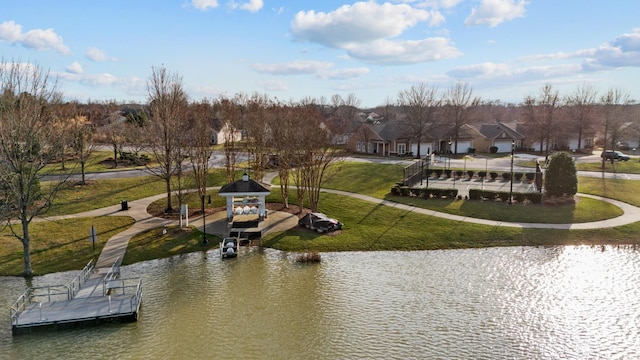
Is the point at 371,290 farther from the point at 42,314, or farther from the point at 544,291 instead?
the point at 42,314

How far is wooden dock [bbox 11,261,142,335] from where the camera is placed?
1664 cm

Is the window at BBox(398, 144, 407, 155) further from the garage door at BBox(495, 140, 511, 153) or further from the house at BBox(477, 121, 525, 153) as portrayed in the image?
the garage door at BBox(495, 140, 511, 153)

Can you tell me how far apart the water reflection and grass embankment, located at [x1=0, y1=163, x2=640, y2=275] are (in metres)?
→ 1.97

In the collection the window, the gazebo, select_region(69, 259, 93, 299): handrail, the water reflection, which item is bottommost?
the water reflection

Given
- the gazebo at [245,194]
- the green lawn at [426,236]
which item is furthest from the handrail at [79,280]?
the gazebo at [245,194]

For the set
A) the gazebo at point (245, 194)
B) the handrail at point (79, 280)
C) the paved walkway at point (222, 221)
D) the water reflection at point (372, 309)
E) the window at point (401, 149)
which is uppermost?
the window at point (401, 149)

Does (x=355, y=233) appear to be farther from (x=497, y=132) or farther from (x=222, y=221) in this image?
(x=497, y=132)

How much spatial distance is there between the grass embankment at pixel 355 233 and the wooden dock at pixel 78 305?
381cm

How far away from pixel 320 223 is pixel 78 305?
593 inches

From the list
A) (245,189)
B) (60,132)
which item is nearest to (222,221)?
(245,189)

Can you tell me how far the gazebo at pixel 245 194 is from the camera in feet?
99.8

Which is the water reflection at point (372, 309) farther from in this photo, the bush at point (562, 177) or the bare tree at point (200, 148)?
the bush at point (562, 177)

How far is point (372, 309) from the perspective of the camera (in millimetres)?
18156

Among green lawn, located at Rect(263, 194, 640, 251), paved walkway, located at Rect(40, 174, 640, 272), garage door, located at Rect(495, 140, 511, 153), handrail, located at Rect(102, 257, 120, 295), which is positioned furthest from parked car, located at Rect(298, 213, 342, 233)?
garage door, located at Rect(495, 140, 511, 153)
